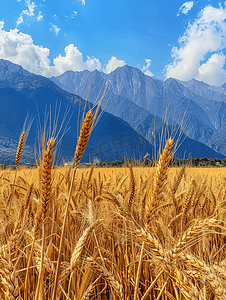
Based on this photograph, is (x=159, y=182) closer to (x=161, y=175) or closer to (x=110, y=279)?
(x=161, y=175)

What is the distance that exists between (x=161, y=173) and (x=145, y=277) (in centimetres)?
96

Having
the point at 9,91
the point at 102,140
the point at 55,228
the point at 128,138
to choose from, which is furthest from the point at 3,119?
the point at 55,228

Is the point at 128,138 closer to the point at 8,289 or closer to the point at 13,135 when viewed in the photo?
the point at 13,135

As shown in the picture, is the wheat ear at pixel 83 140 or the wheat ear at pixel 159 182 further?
the wheat ear at pixel 159 182

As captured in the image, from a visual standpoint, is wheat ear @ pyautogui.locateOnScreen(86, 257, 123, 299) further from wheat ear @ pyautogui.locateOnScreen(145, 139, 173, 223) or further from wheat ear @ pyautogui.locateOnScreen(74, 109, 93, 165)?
wheat ear @ pyautogui.locateOnScreen(74, 109, 93, 165)

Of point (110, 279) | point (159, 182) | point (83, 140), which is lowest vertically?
point (110, 279)

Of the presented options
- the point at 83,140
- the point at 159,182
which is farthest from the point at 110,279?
the point at 83,140

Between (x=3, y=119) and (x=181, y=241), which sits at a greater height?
(x=3, y=119)

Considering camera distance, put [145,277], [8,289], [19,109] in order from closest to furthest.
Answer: [8,289] < [145,277] < [19,109]

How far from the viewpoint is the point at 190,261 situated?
0.92 meters

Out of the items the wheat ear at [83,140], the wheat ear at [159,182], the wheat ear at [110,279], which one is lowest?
the wheat ear at [110,279]

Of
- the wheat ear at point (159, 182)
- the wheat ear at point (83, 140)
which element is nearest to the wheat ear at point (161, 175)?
the wheat ear at point (159, 182)

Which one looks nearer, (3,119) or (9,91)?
(3,119)

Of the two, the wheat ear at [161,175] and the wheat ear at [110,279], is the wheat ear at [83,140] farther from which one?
the wheat ear at [110,279]
